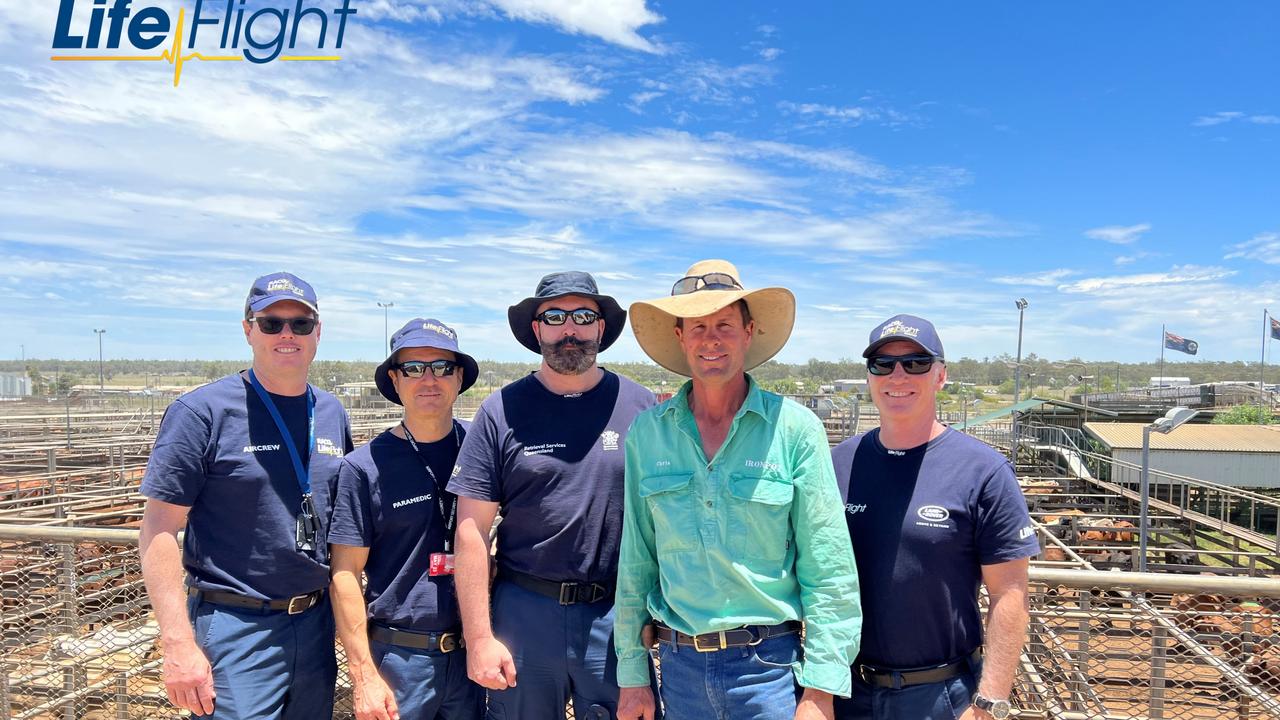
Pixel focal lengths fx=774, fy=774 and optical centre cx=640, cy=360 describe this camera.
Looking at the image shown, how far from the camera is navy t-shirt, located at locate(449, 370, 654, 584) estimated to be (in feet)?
9.42

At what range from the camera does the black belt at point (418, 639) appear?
2961mm

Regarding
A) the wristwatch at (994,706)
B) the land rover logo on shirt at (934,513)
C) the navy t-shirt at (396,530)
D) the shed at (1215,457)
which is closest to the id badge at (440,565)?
the navy t-shirt at (396,530)

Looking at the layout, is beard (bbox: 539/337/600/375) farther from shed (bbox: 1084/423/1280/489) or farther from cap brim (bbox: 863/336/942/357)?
shed (bbox: 1084/423/1280/489)

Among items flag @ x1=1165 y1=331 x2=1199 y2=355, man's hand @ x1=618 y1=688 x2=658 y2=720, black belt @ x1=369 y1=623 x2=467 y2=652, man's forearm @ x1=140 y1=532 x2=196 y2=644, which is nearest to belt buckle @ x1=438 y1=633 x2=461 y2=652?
black belt @ x1=369 y1=623 x2=467 y2=652

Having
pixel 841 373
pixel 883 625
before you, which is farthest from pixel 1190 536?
pixel 841 373

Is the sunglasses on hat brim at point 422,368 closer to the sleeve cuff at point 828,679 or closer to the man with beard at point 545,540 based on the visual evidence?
the man with beard at point 545,540

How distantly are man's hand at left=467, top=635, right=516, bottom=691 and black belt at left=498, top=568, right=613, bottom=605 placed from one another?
0.78 feet

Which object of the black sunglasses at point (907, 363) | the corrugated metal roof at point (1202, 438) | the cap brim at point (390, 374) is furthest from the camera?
the corrugated metal roof at point (1202, 438)

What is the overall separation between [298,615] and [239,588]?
0.25 meters

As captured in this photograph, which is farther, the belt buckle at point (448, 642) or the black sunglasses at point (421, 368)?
the black sunglasses at point (421, 368)

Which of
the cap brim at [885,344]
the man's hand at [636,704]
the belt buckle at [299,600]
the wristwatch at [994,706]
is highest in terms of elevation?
the cap brim at [885,344]

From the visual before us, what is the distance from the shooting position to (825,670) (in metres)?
2.34

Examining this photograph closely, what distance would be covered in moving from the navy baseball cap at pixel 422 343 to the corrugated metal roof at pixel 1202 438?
890 inches

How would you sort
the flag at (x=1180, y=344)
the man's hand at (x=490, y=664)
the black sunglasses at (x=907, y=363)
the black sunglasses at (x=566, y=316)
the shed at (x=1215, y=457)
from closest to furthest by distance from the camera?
1. the black sunglasses at (x=907, y=363)
2. the man's hand at (x=490, y=664)
3. the black sunglasses at (x=566, y=316)
4. the shed at (x=1215, y=457)
5. the flag at (x=1180, y=344)
